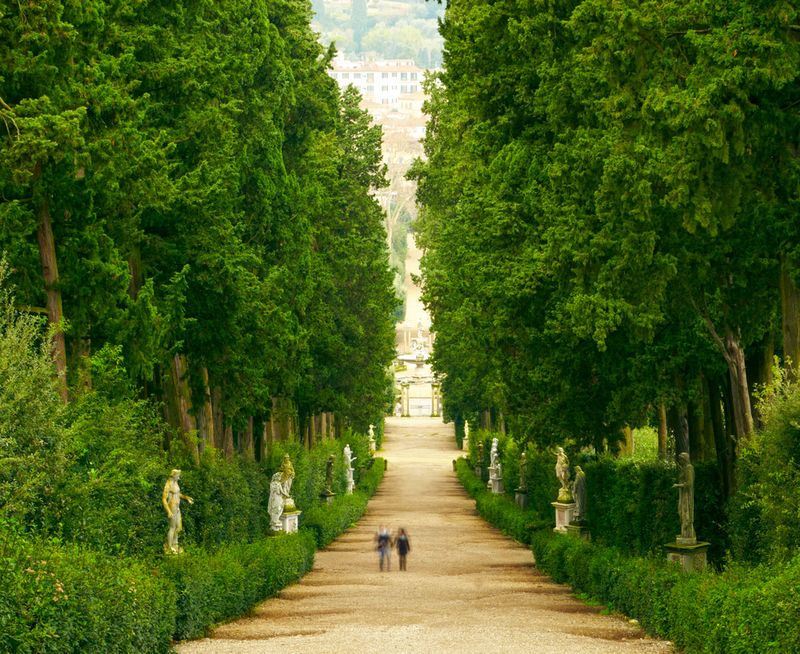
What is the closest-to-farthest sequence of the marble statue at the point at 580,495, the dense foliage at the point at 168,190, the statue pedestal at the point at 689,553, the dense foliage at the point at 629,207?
the dense foliage at the point at 629,207 → the dense foliage at the point at 168,190 → the statue pedestal at the point at 689,553 → the marble statue at the point at 580,495

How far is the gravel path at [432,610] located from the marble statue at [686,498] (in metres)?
1.75

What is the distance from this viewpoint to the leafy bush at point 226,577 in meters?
18.9

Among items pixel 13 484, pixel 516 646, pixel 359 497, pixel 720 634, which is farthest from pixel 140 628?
pixel 359 497

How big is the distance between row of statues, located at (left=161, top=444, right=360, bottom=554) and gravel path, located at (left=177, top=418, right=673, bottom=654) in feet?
4.65

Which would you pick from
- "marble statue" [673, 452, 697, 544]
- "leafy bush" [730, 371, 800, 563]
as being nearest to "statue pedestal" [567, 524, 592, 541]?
"marble statue" [673, 452, 697, 544]

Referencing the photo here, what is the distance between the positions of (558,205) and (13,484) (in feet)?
37.4

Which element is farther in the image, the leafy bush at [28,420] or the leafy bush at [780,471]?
the leafy bush at [28,420]

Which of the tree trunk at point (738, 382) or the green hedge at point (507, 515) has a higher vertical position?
the tree trunk at point (738, 382)

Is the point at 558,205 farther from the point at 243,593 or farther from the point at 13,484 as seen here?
the point at 13,484

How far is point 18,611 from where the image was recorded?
11.9m

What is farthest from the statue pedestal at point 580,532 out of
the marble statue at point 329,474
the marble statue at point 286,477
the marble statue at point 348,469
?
the marble statue at point 348,469

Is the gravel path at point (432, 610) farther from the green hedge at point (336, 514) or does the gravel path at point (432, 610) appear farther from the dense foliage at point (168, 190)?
the dense foliage at point (168, 190)

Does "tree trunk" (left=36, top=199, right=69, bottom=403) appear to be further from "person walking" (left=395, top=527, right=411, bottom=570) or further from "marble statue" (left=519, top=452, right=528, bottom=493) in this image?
"marble statue" (left=519, top=452, right=528, bottom=493)

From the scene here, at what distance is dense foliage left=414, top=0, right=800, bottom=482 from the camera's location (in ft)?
53.5
